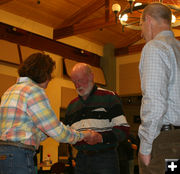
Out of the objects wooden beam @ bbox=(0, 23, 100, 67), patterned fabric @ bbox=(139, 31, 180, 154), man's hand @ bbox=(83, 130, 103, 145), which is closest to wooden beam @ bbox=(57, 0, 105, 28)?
wooden beam @ bbox=(0, 23, 100, 67)

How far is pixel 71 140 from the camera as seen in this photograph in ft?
7.08

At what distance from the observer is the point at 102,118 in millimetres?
2727

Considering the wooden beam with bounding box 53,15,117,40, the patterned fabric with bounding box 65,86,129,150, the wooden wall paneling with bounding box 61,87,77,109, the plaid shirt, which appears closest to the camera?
the plaid shirt

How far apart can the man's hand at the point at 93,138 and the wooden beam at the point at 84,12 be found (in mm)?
6147

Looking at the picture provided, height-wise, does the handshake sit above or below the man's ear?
below

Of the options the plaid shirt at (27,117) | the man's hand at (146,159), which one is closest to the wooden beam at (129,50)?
the plaid shirt at (27,117)

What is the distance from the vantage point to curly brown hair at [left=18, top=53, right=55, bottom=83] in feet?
7.06

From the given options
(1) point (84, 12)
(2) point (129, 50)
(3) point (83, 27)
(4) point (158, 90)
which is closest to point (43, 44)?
(3) point (83, 27)

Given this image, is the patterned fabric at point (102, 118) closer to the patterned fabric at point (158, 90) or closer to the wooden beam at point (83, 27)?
the patterned fabric at point (158, 90)

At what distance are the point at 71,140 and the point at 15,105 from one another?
0.46 meters

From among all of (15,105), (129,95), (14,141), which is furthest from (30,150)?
(129,95)

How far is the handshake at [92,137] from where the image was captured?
2421mm

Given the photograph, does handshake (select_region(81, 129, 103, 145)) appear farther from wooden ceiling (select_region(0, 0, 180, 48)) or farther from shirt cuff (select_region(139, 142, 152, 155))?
wooden ceiling (select_region(0, 0, 180, 48))

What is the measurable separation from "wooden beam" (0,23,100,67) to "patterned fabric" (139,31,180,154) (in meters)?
6.67
